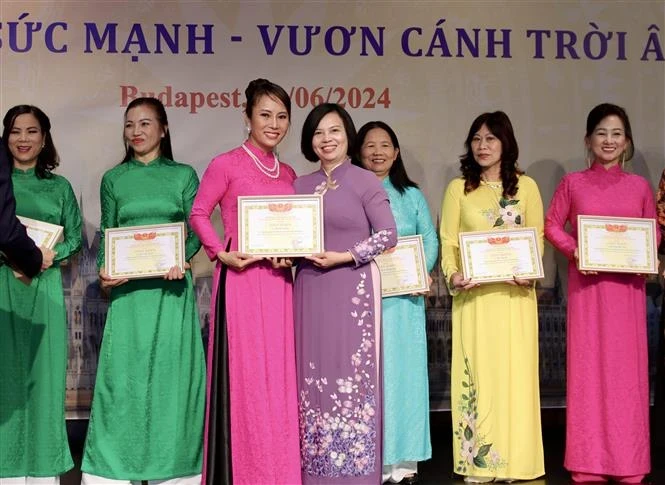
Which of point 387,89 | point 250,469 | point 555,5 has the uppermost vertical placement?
point 555,5

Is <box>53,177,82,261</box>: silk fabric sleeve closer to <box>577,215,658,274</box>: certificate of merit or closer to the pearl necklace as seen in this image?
the pearl necklace

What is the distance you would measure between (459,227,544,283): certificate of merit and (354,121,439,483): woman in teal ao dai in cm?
30

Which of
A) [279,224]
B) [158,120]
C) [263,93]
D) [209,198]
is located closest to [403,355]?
[279,224]

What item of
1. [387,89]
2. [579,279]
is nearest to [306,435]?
[579,279]

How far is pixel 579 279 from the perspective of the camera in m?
5.34

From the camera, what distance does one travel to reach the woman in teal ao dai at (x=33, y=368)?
5.04 metres

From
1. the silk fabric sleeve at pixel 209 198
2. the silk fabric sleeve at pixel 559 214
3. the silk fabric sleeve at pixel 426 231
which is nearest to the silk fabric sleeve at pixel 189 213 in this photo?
the silk fabric sleeve at pixel 209 198

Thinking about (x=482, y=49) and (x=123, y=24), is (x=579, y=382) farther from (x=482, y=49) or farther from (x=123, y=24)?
(x=123, y=24)

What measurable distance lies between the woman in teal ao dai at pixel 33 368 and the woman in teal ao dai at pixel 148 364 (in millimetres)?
175

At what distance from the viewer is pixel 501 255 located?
5.16m

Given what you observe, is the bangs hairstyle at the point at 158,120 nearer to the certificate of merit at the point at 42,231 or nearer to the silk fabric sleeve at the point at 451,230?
the certificate of merit at the point at 42,231

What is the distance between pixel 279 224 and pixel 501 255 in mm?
1252

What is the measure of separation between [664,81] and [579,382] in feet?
7.24

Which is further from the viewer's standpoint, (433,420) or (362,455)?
(433,420)
